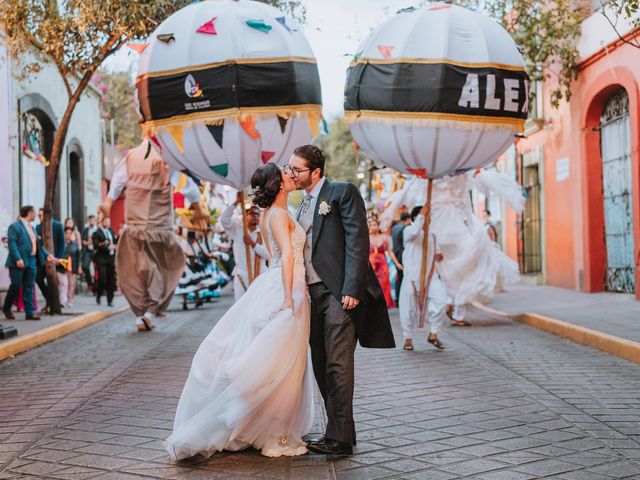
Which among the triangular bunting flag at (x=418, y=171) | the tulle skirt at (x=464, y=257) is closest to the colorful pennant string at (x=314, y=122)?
the triangular bunting flag at (x=418, y=171)

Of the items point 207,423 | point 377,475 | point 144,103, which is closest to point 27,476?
point 207,423

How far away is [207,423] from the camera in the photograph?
5.27 m

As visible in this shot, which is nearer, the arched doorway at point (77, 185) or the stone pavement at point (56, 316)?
the stone pavement at point (56, 316)

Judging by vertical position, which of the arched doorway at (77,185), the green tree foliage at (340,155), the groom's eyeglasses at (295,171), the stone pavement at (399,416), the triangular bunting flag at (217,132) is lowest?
the stone pavement at (399,416)

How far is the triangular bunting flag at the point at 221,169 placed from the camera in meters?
9.70

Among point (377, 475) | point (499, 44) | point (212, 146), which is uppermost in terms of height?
point (499, 44)

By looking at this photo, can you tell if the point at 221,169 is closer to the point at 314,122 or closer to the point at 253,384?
the point at 314,122

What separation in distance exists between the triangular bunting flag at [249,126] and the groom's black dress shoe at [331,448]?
15.1 feet

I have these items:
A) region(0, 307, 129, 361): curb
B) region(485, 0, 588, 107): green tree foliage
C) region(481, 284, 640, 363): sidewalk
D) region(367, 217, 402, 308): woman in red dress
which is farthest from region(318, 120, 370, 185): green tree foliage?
region(0, 307, 129, 361): curb

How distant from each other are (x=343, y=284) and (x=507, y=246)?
75.0 ft

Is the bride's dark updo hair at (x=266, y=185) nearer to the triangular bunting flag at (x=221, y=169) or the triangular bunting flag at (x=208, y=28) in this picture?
the triangular bunting flag at (x=221, y=169)

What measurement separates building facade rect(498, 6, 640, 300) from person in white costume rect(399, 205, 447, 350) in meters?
6.29

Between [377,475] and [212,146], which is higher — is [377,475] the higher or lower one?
the lower one

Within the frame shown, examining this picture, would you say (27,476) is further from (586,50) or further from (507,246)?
(507,246)
